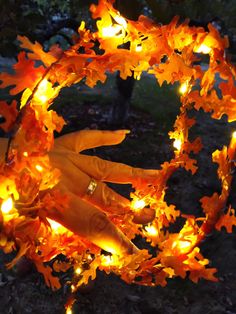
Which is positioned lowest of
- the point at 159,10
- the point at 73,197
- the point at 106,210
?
the point at 106,210

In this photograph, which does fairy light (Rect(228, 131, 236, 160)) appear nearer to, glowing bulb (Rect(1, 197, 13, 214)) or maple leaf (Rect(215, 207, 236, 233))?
maple leaf (Rect(215, 207, 236, 233))

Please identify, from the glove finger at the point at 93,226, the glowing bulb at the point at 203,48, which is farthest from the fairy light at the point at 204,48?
the glove finger at the point at 93,226

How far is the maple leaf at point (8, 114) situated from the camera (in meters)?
1.98

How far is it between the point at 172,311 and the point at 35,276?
73.5 inches

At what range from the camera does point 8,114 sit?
2.01 meters

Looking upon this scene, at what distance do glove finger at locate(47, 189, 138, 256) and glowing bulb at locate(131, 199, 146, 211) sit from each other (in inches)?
21.5

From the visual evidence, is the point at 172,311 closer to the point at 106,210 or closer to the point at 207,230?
the point at 106,210

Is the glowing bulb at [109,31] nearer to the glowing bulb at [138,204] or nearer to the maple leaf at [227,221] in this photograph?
the maple leaf at [227,221]

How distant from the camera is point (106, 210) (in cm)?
320

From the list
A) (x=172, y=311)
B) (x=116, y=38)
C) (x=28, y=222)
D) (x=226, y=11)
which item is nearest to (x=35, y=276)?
(x=172, y=311)

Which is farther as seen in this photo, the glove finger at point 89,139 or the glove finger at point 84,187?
the glove finger at point 89,139

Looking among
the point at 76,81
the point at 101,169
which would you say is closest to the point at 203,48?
the point at 76,81

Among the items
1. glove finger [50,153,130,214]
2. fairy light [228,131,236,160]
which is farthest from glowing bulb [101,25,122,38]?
glove finger [50,153,130,214]

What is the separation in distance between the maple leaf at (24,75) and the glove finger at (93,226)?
2.98 feet
